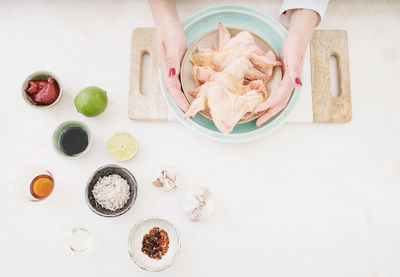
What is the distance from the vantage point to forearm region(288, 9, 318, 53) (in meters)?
0.90

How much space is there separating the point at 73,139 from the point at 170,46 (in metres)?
0.39

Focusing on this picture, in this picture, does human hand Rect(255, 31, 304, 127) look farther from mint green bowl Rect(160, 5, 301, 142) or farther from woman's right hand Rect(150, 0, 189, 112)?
woman's right hand Rect(150, 0, 189, 112)

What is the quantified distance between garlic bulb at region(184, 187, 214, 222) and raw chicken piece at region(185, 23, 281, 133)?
8.4 inches

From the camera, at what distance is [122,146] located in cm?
95

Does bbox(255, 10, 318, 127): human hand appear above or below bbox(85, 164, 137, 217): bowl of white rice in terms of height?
above

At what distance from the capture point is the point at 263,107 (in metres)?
0.85

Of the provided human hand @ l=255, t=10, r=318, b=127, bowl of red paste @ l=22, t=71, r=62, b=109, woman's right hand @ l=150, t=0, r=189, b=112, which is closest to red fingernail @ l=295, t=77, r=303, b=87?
human hand @ l=255, t=10, r=318, b=127

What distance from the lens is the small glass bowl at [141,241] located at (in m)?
0.89

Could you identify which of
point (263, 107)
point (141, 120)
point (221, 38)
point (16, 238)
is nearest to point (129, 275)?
point (16, 238)

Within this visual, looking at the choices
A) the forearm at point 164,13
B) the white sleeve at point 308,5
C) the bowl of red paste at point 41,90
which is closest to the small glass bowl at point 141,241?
the bowl of red paste at point 41,90

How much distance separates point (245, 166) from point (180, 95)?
29 centimetres

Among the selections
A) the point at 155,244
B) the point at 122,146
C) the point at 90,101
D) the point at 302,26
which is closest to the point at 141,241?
the point at 155,244

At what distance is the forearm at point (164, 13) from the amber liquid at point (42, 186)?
557mm

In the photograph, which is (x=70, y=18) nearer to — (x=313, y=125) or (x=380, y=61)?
(x=313, y=125)
